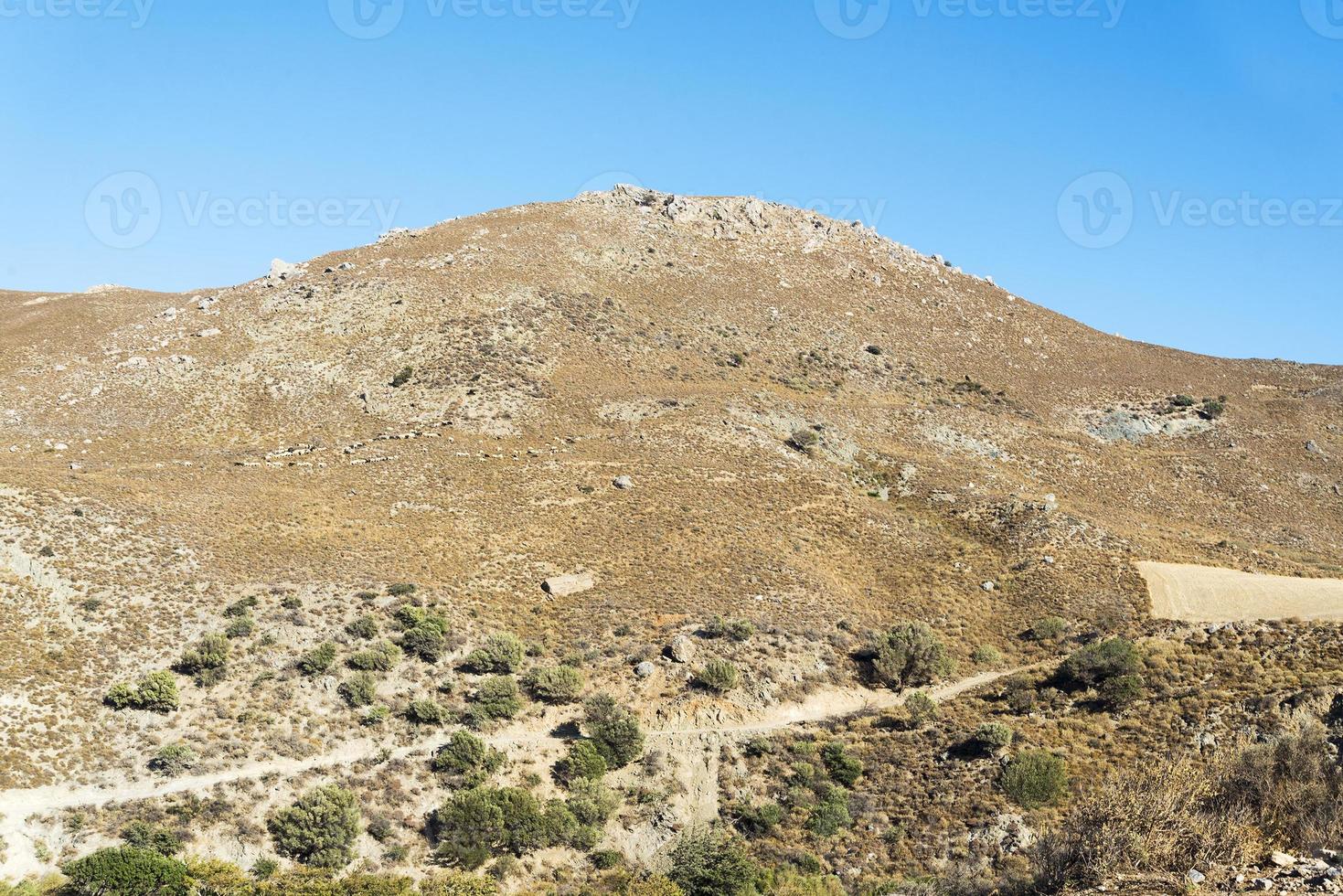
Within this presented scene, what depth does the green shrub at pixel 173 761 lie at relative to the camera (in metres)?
28.2

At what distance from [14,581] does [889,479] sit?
5275cm

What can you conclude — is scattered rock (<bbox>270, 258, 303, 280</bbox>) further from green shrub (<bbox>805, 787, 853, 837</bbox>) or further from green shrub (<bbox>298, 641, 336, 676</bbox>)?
green shrub (<bbox>805, 787, 853, 837</bbox>)

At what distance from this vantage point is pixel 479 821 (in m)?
27.5

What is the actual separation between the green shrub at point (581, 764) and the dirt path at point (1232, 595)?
30.4 m

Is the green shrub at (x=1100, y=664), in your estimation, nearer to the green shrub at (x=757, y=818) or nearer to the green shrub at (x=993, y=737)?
the green shrub at (x=993, y=737)

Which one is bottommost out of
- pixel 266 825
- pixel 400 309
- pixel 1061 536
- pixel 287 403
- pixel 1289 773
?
pixel 266 825

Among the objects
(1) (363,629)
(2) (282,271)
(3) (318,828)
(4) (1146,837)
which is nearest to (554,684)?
(1) (363,629)

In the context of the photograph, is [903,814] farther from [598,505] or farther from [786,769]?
[598,505]

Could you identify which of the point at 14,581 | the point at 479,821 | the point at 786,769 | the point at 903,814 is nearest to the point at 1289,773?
the point at 903,814

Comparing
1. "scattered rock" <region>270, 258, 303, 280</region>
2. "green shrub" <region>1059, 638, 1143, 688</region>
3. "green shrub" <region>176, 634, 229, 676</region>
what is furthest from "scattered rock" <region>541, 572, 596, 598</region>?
"scattered rock" <region>270, 258, 303, 280</region>

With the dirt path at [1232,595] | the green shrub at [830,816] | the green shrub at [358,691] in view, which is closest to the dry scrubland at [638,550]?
the green shrub at [830,816]

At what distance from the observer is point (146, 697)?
30.6m

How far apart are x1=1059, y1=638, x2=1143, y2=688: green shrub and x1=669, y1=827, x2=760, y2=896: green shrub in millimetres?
18014

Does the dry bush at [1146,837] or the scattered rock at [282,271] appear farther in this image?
the scattered rock at [282,271]
